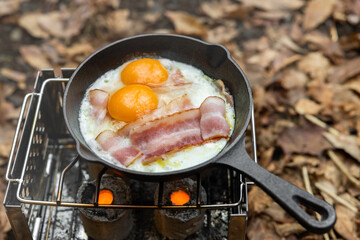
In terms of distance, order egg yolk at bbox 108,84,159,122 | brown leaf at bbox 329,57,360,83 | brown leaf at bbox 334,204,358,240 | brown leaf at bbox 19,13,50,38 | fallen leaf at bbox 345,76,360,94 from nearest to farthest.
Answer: egg yolk at bbox 108,84,159,122 → brown leaf at bbox 334,204,358,240 → fallen leaf at bbox 345,76,360,94 → brown leaf at bbox 329,57,360,83 → brown leaf at bbox 19,13,50,38

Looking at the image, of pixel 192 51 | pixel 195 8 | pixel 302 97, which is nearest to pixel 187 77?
pixel 192 51

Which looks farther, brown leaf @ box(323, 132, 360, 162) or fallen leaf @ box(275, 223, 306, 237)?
brown leaf @ box(323, 132, 360, 162)

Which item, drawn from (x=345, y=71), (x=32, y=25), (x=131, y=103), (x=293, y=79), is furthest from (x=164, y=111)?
(x=32, y=25)

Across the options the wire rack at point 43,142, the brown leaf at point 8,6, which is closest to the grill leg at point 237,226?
the wire rack at point 43,142

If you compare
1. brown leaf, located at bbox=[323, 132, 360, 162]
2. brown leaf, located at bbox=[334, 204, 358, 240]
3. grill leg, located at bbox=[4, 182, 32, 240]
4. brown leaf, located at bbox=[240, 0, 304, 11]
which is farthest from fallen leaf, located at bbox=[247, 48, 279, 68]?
grill leg, located at bbox=[4, 182, 32, 240]

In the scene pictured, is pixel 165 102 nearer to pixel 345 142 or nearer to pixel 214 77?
pixel 214 77

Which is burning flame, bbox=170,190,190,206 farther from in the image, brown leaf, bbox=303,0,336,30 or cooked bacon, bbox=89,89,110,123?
brown leaf, bbox=303,0,336,30

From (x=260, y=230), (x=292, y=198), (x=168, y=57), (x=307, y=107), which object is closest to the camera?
(x=292, y=198)

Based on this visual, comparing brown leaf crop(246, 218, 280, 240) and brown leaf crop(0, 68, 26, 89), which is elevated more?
brown leaf crop(0, 68, 26, 89)
